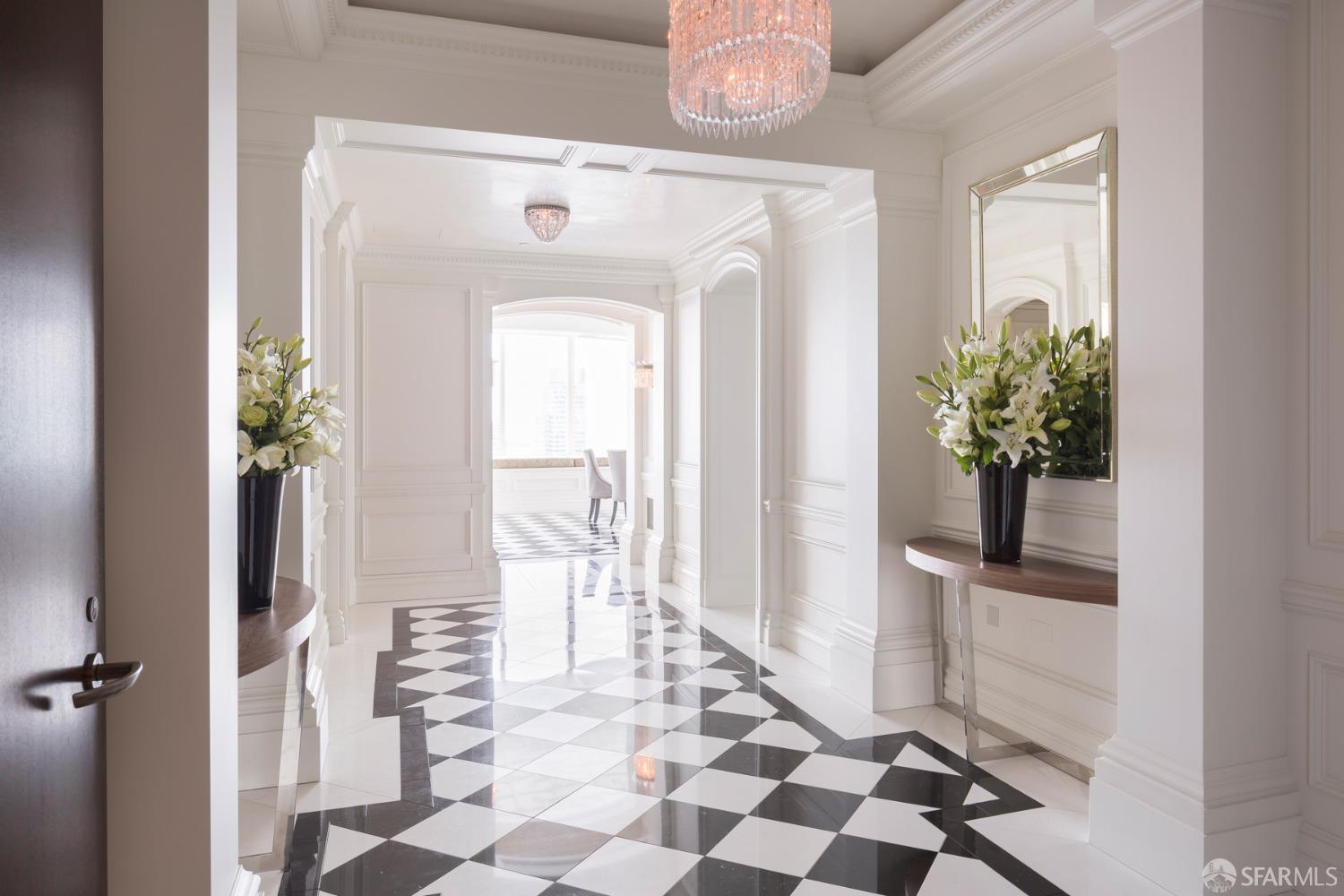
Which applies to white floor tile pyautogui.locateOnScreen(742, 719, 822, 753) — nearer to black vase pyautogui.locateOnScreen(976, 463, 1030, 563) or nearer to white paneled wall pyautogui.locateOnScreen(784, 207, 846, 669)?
white paneled wall pyautogui.locateOnScreen(784, 207, 846, 669)

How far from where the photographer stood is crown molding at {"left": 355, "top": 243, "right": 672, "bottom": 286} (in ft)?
20.8

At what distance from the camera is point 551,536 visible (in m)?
10.2

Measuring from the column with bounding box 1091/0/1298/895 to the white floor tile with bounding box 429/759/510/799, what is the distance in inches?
86.1

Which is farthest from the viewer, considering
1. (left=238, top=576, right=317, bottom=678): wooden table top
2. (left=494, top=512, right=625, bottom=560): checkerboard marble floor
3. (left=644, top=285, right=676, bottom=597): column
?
(left=494, top=512, right=625, bottom=560): checkerboard marble floor

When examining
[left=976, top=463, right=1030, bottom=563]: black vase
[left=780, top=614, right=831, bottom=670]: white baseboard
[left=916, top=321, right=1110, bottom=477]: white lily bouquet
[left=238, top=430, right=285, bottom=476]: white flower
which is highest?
[left=916, top=321, right=1110, bottom=477]: white lily bouquet

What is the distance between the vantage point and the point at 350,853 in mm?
2574

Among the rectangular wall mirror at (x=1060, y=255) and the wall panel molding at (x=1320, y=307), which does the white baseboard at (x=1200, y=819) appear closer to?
the wall panel molding at (x=1320, y=307)

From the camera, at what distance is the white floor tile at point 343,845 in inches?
99.7

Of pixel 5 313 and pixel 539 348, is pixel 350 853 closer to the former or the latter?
pixel 5 313

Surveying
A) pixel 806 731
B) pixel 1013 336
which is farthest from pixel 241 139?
pixel 806 731

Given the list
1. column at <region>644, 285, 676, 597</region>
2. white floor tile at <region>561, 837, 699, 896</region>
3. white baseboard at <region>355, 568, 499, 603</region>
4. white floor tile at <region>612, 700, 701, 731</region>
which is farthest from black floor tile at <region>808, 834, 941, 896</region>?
white baseboard at <region>355, 568, 499, 603</region>

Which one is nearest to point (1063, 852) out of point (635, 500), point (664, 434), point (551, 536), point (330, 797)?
point (330, 797)

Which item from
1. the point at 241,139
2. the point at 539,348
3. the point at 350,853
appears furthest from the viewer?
the point at 539,348

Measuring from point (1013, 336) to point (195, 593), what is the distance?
9.94 feet
